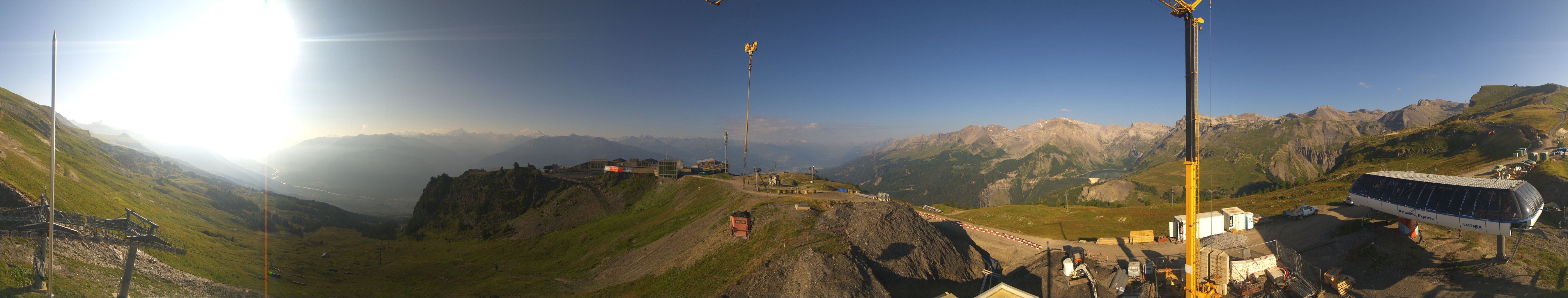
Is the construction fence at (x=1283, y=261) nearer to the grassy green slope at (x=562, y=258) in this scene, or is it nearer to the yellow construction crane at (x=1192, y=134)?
the yellow construction crane at (x=1192, y=134)

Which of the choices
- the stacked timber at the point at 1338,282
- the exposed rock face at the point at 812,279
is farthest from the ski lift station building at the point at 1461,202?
the exposed rock face at the point at 812,279

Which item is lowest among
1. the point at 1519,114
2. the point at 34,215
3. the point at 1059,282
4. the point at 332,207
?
the point at 332,207

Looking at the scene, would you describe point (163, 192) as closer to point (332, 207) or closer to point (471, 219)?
point (471, 219)

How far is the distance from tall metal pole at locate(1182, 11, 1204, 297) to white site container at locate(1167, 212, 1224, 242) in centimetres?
1528

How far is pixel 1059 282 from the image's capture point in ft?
122

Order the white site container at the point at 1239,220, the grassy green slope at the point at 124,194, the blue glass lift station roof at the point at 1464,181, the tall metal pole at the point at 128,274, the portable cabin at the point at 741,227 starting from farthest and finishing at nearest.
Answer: the white site container at the point at 1239,220
the portable cabin at the point at 741,227
the grassy green slope at the point at 124,194
the blue glass lift station roof at the point at 1464,181
the tall metal pole at the point at 128,274

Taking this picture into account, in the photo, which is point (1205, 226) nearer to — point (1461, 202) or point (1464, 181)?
point (1461, 202)

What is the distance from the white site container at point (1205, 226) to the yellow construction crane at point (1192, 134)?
15318 mm

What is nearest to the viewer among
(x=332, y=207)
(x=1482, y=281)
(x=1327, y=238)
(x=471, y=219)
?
(x=1482, y=281)

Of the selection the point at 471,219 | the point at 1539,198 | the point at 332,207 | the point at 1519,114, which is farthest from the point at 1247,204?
the point at 332,207

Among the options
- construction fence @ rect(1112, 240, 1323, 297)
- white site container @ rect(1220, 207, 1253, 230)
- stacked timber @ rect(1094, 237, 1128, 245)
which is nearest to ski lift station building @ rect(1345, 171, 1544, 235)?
construction fence @ rect(1112, 240, 1323, 297)

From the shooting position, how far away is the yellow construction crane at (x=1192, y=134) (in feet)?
107

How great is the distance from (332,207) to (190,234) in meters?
178

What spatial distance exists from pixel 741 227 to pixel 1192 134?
3503 centimetres
